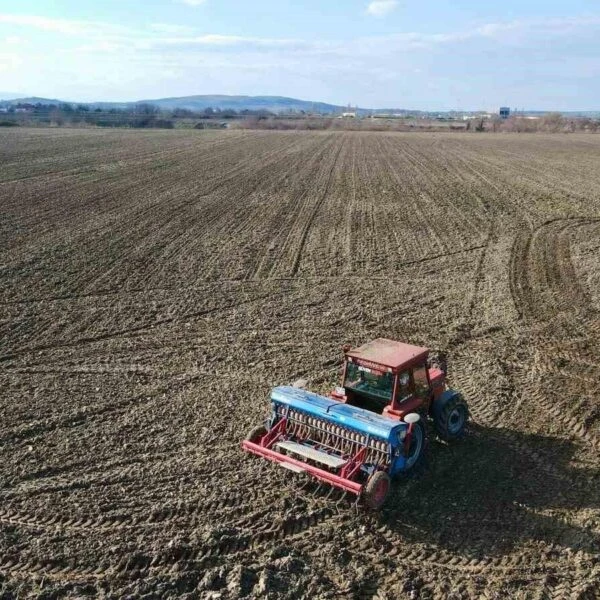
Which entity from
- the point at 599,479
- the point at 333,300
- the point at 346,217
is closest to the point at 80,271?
the point at 333,300

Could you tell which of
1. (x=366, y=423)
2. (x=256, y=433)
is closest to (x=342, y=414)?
(x=366, y=423)

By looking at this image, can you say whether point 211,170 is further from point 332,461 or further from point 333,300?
point 332,461

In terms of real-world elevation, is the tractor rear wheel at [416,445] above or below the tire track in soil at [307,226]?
A: below

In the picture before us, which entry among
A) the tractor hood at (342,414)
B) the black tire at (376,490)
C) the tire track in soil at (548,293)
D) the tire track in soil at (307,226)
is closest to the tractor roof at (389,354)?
the tractor hood at (342,414)

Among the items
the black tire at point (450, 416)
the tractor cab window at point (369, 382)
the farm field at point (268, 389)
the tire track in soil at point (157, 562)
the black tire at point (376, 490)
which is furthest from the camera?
the black tire at point (450, 416)

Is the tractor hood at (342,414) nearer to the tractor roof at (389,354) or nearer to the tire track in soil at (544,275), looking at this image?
the tractor roof at (389,354)

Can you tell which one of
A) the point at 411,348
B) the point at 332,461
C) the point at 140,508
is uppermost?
the point at 411,348

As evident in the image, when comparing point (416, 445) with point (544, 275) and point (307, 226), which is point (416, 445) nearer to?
point (544, 275)
